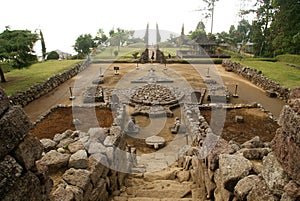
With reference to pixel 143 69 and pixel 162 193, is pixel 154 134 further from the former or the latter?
pixel 143 69

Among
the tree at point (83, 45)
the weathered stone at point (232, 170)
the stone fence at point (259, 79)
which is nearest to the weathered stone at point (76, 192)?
the weathered stone at point (232, 170)

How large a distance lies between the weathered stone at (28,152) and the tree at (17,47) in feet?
46.0

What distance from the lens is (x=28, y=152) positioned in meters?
2.65

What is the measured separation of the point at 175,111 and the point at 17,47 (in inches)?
429

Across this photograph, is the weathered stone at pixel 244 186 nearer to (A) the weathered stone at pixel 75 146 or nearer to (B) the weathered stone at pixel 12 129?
(B) the weathered stone at pixel 12 129

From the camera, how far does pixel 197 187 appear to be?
5285 mm

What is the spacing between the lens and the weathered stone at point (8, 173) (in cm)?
221

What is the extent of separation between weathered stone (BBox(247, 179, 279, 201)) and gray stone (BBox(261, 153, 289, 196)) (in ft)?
0.22

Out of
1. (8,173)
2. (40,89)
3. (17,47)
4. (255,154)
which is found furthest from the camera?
(40,89)

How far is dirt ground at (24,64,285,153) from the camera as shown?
9812mm

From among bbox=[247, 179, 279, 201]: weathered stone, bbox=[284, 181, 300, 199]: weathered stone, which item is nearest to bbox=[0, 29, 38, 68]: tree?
bbox=[247, 179, 279, 201]: weathered stone

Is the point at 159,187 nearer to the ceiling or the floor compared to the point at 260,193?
nearer to the floor

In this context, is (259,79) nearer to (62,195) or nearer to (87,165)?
(87,165)

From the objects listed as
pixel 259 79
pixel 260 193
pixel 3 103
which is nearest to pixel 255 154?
pixel 260 193
